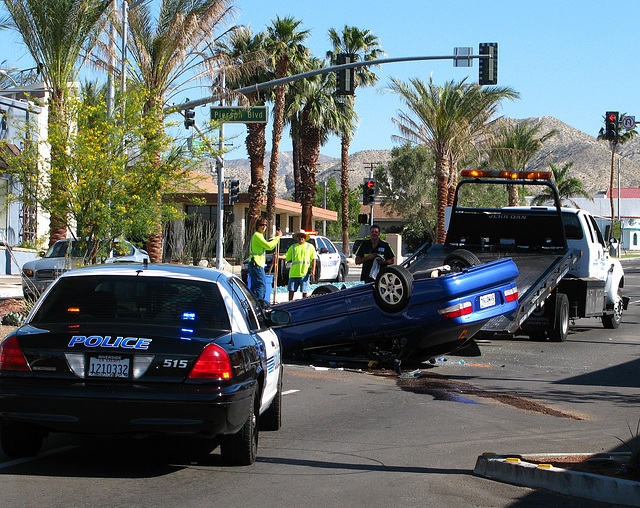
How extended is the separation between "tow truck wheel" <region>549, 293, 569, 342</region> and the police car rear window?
10.2 metres

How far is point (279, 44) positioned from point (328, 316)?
2737 cm

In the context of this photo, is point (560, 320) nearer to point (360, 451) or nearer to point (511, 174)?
point (511, 174)

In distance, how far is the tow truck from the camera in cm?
1456

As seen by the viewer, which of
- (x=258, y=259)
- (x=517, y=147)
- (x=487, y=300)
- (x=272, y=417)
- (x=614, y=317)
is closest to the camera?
(x=272, y=417)

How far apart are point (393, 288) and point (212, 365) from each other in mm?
5407

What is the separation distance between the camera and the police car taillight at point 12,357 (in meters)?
5.75

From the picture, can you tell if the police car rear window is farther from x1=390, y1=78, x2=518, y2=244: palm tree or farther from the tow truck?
x1=390, y1=78, x2=518, y2=244: palm tree

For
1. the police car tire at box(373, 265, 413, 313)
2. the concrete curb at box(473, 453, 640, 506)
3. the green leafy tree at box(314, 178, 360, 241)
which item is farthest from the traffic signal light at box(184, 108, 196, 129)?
the green leafy tree at box(314, 178, 360, 241)

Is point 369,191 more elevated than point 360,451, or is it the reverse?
point 369,191

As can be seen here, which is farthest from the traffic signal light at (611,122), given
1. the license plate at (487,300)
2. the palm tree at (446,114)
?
the license plate at (487,300)

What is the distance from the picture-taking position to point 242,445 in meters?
6.23

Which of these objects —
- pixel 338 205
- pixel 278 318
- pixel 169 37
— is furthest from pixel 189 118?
pixel 338 205

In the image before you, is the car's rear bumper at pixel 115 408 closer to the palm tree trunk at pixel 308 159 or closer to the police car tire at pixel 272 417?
the police car tire at pixel 272 417

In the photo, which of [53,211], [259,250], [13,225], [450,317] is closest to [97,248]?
[53,211]
